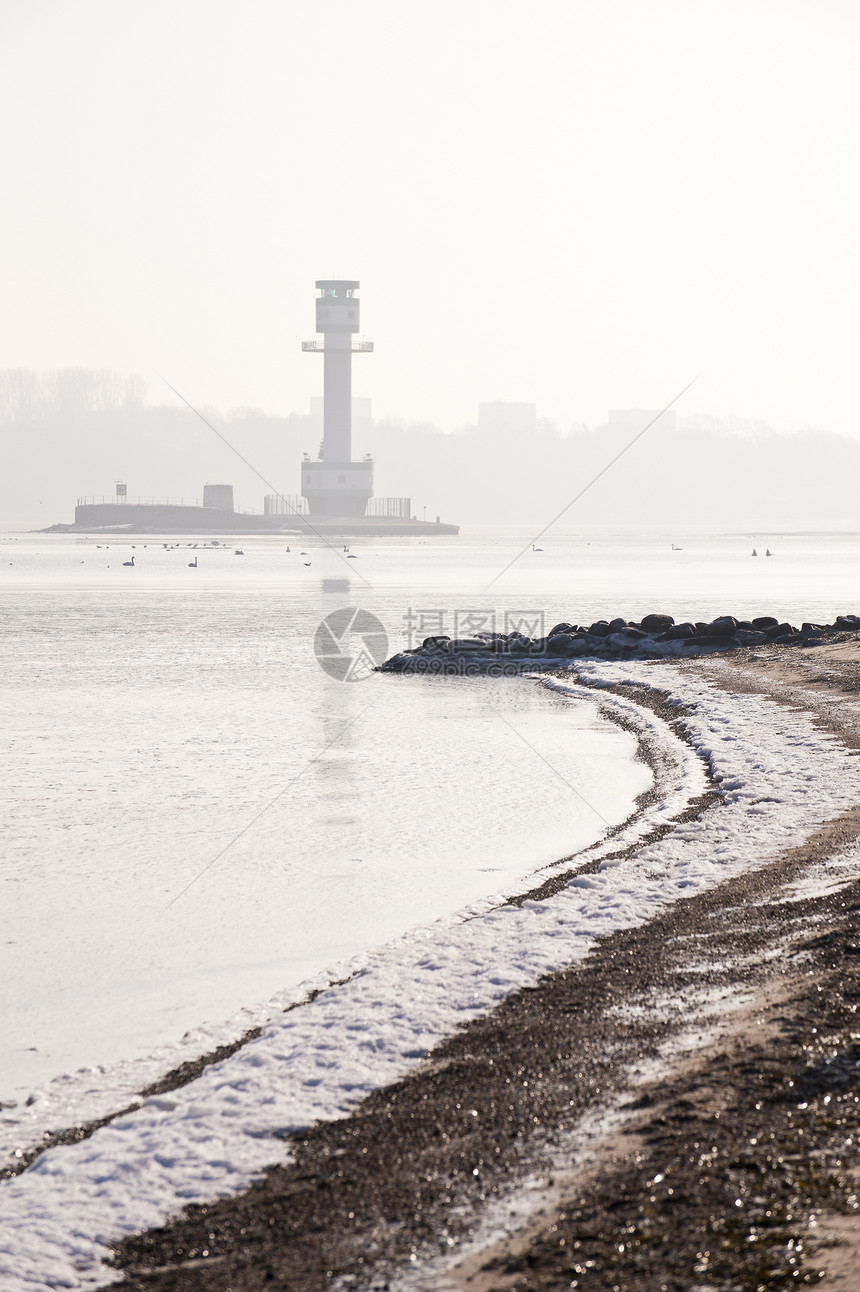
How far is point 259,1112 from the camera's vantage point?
14.9 ft

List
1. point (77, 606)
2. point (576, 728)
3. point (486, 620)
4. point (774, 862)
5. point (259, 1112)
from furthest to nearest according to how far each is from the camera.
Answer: point (77, 606), point (486, 620), point (576, 728), point (774, 862), point (259, 1112)

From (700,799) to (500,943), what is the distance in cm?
442

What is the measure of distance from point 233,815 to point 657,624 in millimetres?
17604

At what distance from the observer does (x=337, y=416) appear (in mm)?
132750

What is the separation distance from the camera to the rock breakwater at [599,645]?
24.0m

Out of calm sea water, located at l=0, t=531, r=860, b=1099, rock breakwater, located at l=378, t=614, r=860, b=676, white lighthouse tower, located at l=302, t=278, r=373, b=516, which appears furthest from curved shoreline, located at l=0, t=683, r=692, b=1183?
white lighthouse tower, located at l=302, t=278, r=373, b=516

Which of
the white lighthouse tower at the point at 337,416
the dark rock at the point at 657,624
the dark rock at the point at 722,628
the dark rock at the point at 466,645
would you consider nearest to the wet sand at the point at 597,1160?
the dark rock at the point at 466,645

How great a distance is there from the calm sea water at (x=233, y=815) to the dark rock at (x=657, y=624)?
574cm

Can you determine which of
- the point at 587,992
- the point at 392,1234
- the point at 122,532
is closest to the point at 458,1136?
the point at 392,1234

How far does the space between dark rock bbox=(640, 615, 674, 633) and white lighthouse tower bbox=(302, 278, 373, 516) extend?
4323 inches

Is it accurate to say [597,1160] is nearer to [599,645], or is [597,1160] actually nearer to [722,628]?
[599,645]

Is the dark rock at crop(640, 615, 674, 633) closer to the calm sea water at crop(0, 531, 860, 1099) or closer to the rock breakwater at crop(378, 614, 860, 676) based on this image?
the rock breakwater at crop(378, 614, 860, 676)

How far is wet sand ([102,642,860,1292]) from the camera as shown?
10.8 ft

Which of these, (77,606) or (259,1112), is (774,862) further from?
(77,606)
